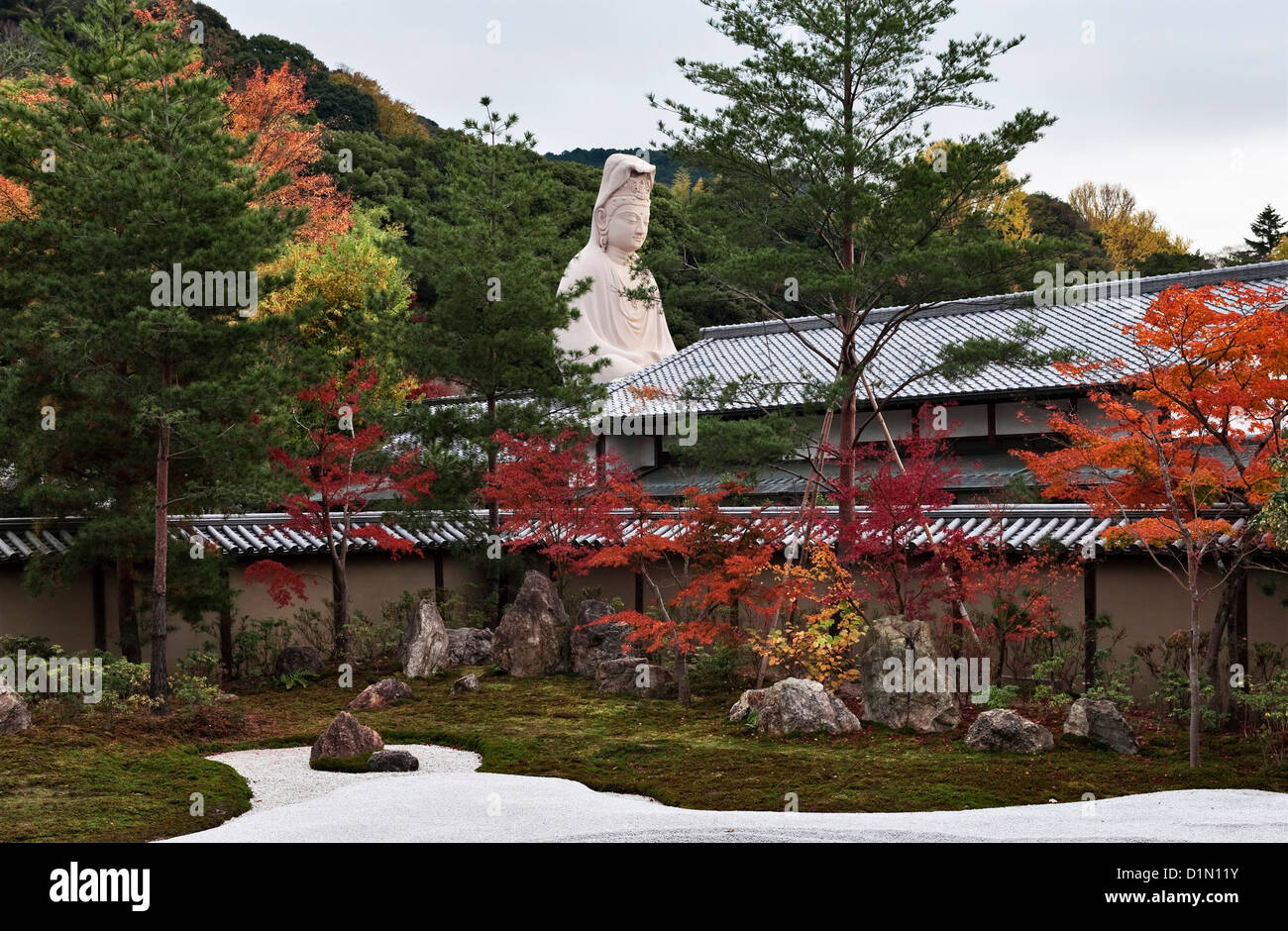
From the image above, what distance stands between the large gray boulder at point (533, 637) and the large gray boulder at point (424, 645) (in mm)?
820

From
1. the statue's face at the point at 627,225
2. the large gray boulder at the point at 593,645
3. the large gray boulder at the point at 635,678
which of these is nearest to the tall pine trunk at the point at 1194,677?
the large gray boulder at the point at 635,678

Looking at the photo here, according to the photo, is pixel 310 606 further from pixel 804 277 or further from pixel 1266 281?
pixel 1266 281

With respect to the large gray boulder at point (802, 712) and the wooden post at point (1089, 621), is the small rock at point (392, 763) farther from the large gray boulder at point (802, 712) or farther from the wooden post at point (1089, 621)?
the wooden post at point (1089, 621)

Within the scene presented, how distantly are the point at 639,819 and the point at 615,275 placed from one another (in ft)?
75.7

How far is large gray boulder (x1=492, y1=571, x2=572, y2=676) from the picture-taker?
17.8 m

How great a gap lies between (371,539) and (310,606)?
160 cm

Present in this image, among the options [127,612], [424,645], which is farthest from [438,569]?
[127,612]

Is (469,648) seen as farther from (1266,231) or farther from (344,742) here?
(1266,231)

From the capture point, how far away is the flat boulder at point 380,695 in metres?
15.7

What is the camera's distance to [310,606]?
800 inches

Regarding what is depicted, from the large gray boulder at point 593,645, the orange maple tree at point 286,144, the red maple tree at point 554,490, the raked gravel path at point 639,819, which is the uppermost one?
the orange maple tree at point 286,144

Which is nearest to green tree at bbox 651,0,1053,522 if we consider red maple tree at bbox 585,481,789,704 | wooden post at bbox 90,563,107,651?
red maple tree at bbox 585,481,789,704

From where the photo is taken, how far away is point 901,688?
13492 mm
